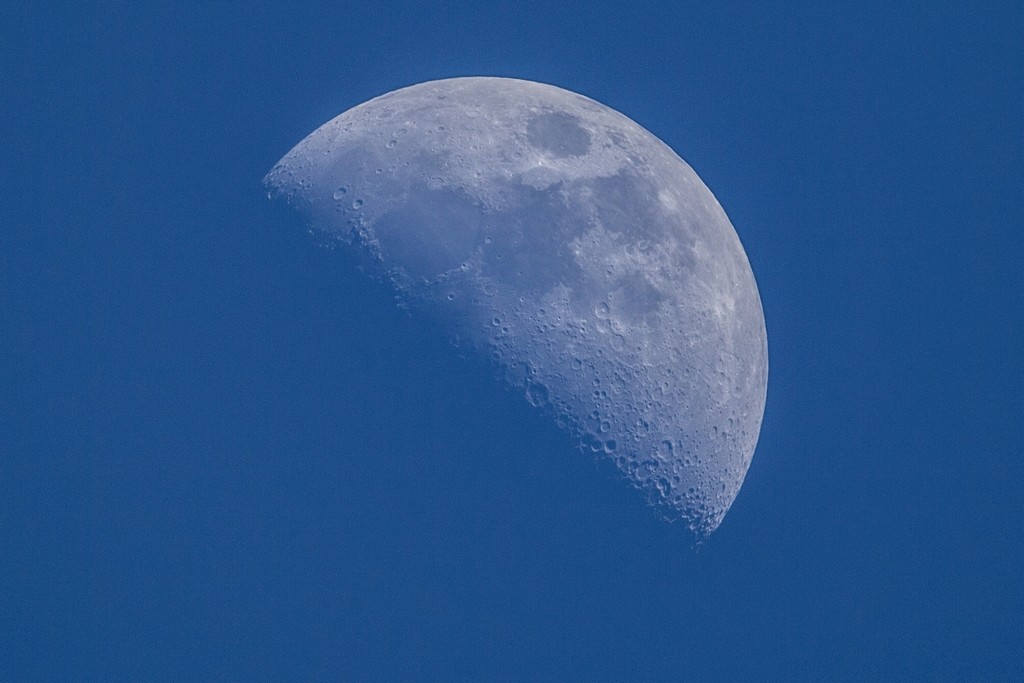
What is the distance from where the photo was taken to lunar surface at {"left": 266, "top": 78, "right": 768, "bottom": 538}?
770cm

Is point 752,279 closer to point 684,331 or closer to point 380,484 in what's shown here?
point 684,331

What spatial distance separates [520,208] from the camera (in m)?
7.93

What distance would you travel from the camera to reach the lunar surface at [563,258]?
7703 millimetres

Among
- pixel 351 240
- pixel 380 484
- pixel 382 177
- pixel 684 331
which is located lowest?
pixel 380 484

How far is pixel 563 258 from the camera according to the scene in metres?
7.86

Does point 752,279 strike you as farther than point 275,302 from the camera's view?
Yes

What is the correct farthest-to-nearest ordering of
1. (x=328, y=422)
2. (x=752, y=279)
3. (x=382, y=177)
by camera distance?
(x=752, y=279), (x=382, y=177), (x=328, y=422)

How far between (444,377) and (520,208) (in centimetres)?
144

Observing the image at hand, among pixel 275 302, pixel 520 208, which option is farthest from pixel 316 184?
pixel 520 208

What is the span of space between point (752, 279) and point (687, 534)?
9.00ft

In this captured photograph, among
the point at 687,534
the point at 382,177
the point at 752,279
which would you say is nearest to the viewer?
the point at 382,177

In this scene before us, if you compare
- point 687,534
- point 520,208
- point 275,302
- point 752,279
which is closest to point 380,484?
point 275,302

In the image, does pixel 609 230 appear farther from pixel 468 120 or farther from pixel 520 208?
pixel 468 120

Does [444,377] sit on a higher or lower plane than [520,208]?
lower
